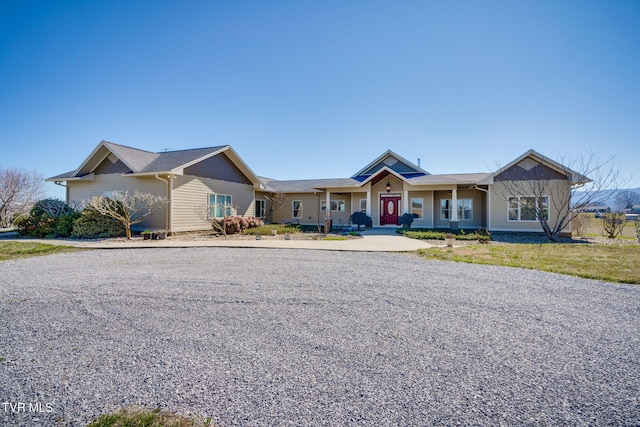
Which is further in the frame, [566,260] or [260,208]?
[260,208]

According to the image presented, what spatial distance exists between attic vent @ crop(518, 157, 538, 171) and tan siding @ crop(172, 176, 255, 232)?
17.3 meters

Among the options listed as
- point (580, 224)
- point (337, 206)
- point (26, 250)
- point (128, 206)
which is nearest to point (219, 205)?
point (128, 206)

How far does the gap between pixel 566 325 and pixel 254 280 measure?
522 centimetres

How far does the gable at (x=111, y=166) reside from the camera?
16.6 m

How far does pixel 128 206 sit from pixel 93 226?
183 cm

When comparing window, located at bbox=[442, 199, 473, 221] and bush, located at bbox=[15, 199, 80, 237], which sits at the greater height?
window, located at bbox=[442, 199, 473, 221]

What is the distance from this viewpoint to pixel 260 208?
78.9 ft

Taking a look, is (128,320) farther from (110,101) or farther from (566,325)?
(110,101)

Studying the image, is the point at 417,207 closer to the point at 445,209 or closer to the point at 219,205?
the point at 445,209

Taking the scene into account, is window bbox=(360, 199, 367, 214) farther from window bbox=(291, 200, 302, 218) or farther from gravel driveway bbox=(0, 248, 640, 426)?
gravel driveway bbox=(0, 248, 640, 426)

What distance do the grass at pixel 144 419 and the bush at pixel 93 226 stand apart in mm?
15102

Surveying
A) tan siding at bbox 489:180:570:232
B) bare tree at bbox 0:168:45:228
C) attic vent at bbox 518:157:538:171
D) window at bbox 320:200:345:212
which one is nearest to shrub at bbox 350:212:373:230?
window at bbox 320:200:345:212

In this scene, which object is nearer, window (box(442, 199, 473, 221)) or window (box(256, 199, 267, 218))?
window (box(442, 199, 473, 221))

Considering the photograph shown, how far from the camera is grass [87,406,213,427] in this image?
82.8 inches
